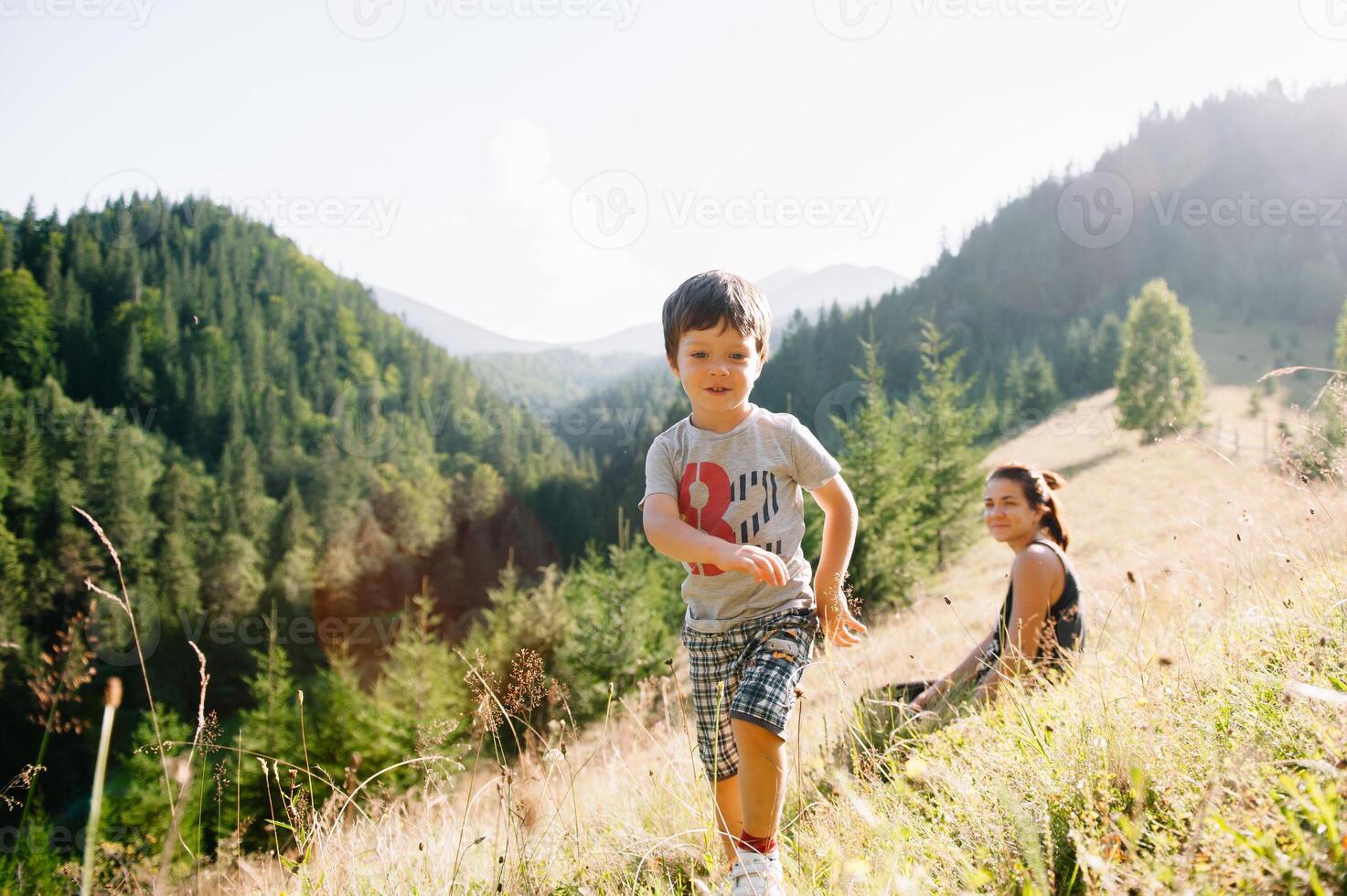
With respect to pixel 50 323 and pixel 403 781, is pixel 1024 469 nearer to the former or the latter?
pixel 403 781

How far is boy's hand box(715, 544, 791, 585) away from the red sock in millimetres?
770

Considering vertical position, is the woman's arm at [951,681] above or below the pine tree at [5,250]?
below

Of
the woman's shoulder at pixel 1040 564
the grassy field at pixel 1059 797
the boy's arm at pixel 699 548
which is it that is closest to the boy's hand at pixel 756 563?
the boy's arm at pixel 699 548

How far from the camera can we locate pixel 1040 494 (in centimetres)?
352

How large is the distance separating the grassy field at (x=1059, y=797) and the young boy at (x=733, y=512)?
0.25 meters

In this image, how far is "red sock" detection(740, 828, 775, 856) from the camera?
2.02m

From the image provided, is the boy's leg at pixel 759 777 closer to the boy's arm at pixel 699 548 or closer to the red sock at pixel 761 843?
the red sock at pixel 761 843

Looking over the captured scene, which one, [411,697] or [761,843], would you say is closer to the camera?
[761,843]

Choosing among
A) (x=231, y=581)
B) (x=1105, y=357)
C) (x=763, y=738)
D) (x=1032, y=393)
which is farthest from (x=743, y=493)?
(x=1105, y=357)

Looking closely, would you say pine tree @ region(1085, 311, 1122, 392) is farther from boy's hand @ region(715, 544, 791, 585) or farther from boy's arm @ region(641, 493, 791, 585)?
boy's hand @ region(715, 544, 791, 585)

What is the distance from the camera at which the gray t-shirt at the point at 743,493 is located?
235 cm

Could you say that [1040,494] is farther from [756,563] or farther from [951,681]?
[756,563]

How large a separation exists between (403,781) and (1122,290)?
116953mm

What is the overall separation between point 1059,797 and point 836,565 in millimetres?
893
